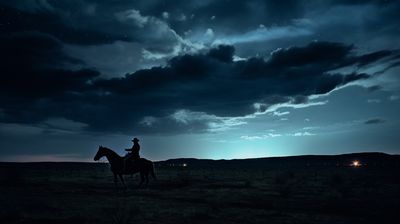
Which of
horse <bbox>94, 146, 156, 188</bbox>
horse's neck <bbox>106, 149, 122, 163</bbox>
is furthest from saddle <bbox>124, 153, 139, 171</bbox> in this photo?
horse's neck <bbox>106, 149, 122, 163</bbox>

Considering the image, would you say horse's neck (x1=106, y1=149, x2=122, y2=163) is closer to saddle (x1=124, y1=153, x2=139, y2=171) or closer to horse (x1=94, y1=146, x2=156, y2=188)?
horse (x1=94, y1=146, x2=156, y2=188)

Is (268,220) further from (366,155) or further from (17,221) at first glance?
(366,155)

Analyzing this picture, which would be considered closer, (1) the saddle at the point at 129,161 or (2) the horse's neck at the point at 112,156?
(2) the horse's neck at the point at 112,156

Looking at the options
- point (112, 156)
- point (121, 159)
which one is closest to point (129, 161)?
point (121, 159)

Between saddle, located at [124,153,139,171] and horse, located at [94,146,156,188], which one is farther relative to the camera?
saddle, located at [124,153,139,171]

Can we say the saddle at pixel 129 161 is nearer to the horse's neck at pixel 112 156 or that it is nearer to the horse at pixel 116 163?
the horse at pixel 116 163

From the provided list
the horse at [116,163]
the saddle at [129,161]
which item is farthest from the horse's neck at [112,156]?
the saddle at [129,161]

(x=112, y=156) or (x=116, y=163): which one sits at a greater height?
(x=112, y=156)

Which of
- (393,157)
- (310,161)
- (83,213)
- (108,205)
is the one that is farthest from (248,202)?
(393,157)

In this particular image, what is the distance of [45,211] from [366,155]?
7624 inches

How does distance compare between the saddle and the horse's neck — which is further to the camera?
the saddle

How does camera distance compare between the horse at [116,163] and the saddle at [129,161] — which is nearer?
the horse at [116,163]

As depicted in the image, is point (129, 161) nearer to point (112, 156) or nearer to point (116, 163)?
point (116, 163)

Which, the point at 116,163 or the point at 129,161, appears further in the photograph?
the point at 129,161
